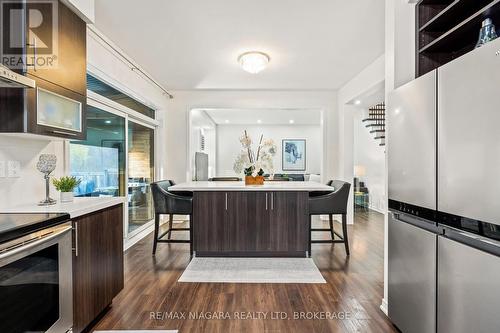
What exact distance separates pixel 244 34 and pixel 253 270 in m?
2.68

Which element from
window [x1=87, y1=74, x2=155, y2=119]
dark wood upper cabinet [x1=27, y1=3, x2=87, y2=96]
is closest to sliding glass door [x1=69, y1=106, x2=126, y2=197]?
window [x1=87, y1=74, x2=155, y2=119]

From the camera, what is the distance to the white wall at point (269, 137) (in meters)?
10.3

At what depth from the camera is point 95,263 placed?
1995 millimetres

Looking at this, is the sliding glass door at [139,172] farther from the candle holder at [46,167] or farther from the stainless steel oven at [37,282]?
the stainless steel oven at [37,282]

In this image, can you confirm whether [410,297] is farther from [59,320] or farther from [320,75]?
[320,75]

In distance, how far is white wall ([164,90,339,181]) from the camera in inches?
224

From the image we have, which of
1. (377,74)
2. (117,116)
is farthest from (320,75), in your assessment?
(117,116)

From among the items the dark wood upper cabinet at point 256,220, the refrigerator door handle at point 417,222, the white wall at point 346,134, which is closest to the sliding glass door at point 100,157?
the dark wood upper cabinet at point 256,220

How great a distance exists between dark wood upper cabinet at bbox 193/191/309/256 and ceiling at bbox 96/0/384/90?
6.10ft

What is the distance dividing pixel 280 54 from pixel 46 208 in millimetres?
3180

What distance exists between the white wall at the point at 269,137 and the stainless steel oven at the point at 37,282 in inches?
342

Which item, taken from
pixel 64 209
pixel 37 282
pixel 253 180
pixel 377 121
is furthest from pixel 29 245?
pixel 377 121

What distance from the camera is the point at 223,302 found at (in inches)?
97.0

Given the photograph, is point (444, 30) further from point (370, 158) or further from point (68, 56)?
point (370, 158)
